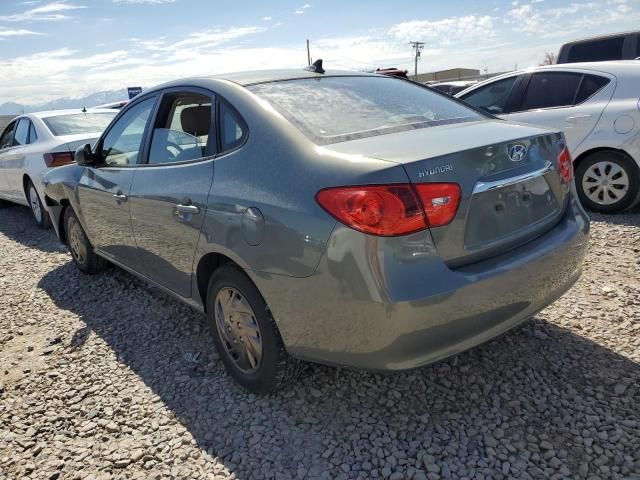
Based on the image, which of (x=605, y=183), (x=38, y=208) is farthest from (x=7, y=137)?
(x=605, y=183)

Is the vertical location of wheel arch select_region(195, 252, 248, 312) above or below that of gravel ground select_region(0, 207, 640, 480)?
above

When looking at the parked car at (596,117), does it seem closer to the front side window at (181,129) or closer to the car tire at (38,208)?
the front side window at (181,129)

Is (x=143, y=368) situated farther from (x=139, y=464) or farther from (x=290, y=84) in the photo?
(x=290, y=84)

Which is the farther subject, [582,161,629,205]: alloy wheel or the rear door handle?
the rear door handle

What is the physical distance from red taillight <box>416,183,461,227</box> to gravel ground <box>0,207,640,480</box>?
2.87ft

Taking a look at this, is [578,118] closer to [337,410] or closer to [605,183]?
[605,183]

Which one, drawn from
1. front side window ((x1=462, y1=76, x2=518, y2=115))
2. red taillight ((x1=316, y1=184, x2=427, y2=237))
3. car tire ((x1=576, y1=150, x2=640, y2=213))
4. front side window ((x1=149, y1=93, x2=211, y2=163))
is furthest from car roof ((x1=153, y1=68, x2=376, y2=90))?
front side window ((x1=462, y1=76, x2=518, y2=115))

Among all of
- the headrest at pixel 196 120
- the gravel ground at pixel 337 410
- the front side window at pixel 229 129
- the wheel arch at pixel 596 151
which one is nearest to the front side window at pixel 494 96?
the wheel arch at pixel 596 151

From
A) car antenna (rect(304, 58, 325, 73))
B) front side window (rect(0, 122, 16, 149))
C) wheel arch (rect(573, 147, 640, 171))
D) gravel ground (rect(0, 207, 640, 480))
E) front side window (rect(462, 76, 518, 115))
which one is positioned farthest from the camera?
front side window (rect(0, 122, 16, 149))

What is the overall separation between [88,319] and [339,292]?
2.67 metres

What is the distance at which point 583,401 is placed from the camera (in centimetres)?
238

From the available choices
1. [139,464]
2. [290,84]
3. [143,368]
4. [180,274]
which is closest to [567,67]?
[290,84]

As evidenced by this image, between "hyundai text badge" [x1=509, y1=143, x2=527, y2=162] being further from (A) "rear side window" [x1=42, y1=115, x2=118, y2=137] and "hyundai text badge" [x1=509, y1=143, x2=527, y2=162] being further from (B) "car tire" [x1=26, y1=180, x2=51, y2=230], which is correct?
(B) "car tire" [x1=26, y1=180, x2=51, y2=230]

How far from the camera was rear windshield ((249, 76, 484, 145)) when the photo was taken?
2385 millimetres
